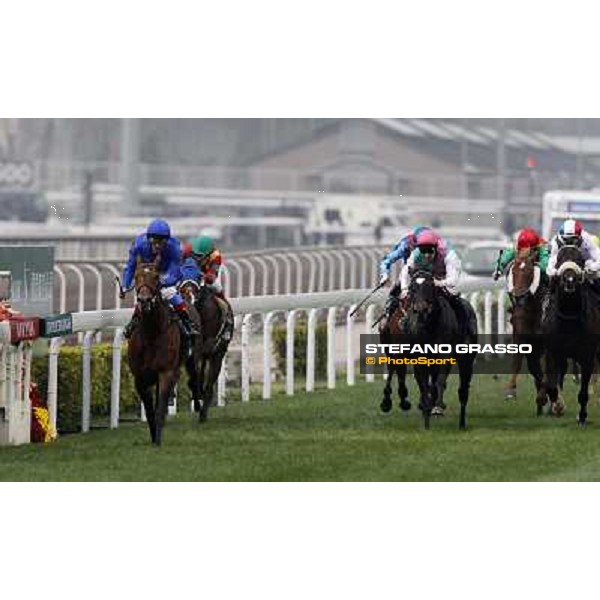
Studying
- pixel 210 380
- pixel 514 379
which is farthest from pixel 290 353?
pixel 210 380

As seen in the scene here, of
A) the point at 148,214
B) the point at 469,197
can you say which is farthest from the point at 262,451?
the point at 469,197

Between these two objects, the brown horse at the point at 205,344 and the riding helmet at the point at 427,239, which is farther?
the brown horse at the point at 205,344

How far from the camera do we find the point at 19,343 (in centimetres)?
1420

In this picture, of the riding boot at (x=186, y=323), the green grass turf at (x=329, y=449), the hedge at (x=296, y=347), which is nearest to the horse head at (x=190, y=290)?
the green grass turf at (x=329, y=449)

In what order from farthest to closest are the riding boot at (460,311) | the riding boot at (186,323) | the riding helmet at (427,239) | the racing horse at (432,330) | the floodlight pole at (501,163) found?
1. the floodlight pole at (501,163)
2. the riding boot at (460,311)
3. the racing horse at (432,330)
4. the riding helmet at (427,239)
5. the riding boot at (186,323)

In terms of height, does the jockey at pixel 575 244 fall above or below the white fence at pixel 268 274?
above

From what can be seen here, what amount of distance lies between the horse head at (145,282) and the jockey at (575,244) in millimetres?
3405

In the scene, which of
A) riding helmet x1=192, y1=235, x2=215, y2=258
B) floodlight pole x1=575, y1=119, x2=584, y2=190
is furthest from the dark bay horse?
floodlight pole x1=575, y1=119, x2=584, y2=190

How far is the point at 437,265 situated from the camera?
1530 cm

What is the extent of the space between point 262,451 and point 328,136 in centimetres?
5832

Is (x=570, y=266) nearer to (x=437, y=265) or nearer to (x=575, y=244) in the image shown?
(x=575, y=244)

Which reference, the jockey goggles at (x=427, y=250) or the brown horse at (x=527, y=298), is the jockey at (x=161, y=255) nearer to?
the jockey goggles at (x=427, y=250)

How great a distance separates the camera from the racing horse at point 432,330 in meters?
15.0

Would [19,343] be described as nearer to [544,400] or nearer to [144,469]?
[144,469]
